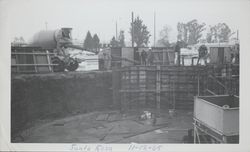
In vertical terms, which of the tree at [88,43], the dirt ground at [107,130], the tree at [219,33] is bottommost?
the dirt ground at [107,130]

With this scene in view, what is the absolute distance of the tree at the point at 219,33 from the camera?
1.19 meters

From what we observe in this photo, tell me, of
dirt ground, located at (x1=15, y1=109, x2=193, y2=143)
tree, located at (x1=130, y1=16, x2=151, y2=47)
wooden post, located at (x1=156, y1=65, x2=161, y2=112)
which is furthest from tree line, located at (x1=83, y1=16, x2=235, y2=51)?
dirt ground, located at (x1=15, y1=109, x2=193, y2=143)

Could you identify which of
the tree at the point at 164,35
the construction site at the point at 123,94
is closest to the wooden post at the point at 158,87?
the construction site at the point at 123,94

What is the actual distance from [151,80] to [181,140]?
0.32 meters

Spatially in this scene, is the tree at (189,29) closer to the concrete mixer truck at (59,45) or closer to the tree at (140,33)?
the tree at (140,33)

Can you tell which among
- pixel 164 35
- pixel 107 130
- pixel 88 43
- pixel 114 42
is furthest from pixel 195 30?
pixel 107 130

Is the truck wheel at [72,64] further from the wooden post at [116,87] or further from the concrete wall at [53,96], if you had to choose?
the wooden post at [116,87]

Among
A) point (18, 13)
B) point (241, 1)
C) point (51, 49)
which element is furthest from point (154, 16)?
point (18, 13)

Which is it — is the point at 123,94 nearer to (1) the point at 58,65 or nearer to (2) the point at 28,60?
(1) the point at 58,65

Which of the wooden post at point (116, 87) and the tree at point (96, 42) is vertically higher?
the tree at point (96, 42)

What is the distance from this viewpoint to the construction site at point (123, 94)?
3.89ft

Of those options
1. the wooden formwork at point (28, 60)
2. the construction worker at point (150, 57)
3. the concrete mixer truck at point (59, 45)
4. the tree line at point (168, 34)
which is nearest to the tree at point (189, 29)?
the tree line at point (168, 34)

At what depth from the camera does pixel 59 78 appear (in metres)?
1.22

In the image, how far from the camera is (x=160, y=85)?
124 cm
